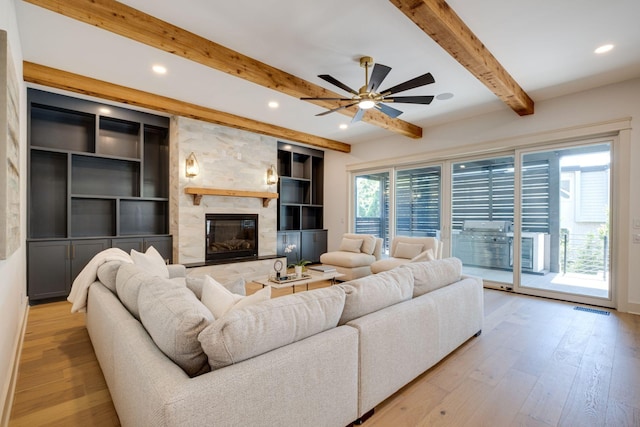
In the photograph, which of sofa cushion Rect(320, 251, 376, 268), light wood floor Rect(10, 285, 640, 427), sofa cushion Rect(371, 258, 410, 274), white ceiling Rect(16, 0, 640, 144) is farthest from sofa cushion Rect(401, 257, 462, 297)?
sofa cushion Rect(320, 251, 376, 268)

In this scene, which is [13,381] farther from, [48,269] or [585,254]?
[585,254]

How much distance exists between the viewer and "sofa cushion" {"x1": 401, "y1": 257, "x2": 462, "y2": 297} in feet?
7.66

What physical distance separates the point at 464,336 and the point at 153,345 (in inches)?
95.8

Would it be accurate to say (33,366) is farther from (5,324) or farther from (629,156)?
(629,156)

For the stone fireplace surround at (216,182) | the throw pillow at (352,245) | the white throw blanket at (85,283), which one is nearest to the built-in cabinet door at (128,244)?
the stone fireplace surround at (216,182)

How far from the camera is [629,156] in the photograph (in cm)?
374

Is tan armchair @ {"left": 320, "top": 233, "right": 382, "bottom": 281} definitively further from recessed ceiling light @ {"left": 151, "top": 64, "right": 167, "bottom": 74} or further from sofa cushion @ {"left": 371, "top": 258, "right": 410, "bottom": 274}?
recessed ceiling light @ {"left": 151, "top": 64, "right": 167, "bottom": 74}

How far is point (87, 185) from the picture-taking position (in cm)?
466

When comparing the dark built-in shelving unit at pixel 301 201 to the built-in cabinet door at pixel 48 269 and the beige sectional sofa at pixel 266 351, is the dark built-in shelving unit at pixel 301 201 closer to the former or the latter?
the built-in cabinet door at pixel 48 269

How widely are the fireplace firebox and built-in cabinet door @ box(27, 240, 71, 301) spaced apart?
1906 mm

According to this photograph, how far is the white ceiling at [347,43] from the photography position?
2.47 metres

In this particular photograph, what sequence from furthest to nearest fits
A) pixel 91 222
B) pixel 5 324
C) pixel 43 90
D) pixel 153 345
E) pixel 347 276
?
pixel 347 276 < pixel 91 222 < pixel 43 90 < pixel 5 324 < pixel 153 345

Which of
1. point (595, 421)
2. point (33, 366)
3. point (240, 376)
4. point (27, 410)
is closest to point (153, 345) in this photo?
point (240, 376)

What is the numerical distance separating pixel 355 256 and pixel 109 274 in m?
3.74
